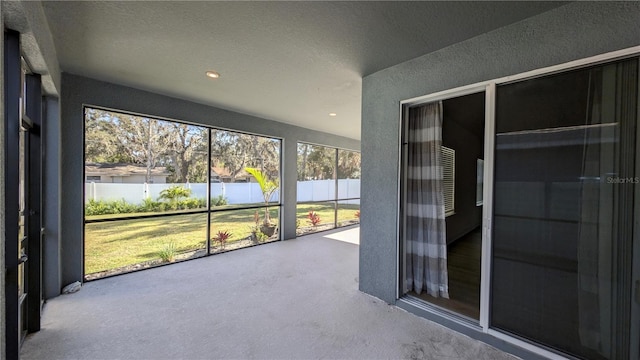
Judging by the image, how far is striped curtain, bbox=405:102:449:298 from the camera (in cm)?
265

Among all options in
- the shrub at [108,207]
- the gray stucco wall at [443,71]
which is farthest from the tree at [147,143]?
the gray stucco wall at [443,71]

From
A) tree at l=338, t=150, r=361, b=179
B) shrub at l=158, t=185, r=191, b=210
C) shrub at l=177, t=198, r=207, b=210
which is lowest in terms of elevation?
shrub at l=177, t=198, r=207, b=210

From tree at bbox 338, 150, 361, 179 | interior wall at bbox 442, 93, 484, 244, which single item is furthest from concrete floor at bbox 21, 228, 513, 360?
tree at bbox 338, 150, 361, 179

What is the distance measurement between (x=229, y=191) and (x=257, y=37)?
3.13 metres

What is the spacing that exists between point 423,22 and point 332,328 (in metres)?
2.60

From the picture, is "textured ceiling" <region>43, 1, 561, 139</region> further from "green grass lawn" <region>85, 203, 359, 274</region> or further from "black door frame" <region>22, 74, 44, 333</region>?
"green grass lawn" <region>85, 203, 359, 274</region>

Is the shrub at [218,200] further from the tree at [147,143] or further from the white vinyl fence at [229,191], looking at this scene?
the tree at [147,143]

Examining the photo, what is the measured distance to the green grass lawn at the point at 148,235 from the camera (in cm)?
333

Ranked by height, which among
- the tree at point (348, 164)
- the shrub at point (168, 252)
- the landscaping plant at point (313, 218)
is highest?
the tree at point (348, 164)

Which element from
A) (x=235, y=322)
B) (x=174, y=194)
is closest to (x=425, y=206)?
(x=235, y=322)

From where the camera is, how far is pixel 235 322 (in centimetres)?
233

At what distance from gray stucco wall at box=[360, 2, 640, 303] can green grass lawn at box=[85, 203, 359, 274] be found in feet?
9.12

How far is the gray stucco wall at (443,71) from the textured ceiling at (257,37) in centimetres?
11

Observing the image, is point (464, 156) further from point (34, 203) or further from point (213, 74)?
point (34, 203)
